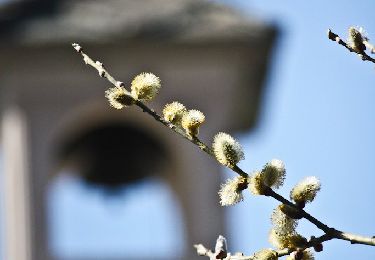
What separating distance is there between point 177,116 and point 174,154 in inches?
339

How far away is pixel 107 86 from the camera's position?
376 inches

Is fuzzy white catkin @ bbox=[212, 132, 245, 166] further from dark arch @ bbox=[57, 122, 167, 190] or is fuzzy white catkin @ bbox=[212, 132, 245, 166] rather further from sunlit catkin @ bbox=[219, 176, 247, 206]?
dark arch @ bbox=[57, 122, 167, 190]

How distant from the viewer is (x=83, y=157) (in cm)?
1095

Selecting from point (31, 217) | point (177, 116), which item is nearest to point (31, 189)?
point (31, 217)

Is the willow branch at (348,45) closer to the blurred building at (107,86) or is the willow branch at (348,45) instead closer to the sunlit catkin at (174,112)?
the sunlit catkin at (174,112)

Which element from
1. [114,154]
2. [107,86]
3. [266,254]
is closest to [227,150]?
[266,254]

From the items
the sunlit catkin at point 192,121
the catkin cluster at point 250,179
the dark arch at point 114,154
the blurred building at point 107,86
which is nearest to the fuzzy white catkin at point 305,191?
the catkin cluster at point 250,179

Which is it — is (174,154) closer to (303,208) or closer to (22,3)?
(22,3)

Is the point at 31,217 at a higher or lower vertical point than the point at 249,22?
lower

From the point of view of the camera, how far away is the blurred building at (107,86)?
9.71 meters

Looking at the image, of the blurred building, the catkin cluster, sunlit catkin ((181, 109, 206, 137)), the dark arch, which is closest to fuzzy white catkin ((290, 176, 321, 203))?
the catkin cluster

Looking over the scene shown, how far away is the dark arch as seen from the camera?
1071 centimetres

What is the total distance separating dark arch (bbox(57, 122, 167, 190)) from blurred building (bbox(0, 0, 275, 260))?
96mm

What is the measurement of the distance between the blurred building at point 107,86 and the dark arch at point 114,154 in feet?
0.31
